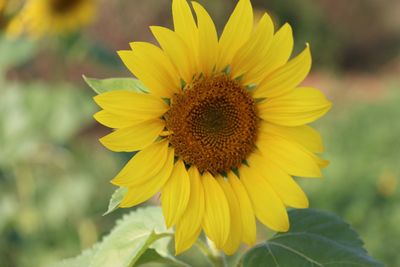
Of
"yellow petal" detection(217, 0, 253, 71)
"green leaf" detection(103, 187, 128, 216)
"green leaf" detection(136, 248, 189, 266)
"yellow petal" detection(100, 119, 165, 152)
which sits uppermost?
"yellow petal" detection(217, 0, 253, 71)

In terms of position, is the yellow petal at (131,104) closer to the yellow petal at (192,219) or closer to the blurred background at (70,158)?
the yellow petal at (192,219)

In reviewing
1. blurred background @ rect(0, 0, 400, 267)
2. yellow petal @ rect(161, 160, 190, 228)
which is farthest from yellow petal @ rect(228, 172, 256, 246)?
blurred background @ rect(0, 0, 400, 267)

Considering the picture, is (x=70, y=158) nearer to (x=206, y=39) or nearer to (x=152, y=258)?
(x=152, y=258)

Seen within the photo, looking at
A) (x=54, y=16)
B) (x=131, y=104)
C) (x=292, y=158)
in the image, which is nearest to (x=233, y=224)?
(x=292, y=158)

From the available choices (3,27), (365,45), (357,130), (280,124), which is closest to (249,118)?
(280,124)

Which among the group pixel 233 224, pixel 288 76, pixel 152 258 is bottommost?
Answer: pixel 152 258

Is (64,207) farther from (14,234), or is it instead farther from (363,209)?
(363,209)

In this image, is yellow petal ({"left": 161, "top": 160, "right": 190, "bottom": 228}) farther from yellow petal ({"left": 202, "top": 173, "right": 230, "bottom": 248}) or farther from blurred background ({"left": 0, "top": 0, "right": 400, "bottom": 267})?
blurred background ({"left": 0, "top": 0, "right": 400, "bottom": 267})

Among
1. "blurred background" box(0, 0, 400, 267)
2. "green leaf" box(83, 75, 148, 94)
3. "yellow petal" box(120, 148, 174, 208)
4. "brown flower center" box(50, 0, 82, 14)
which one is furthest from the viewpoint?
"brown flower center" box(50, 0, 82, 14)
